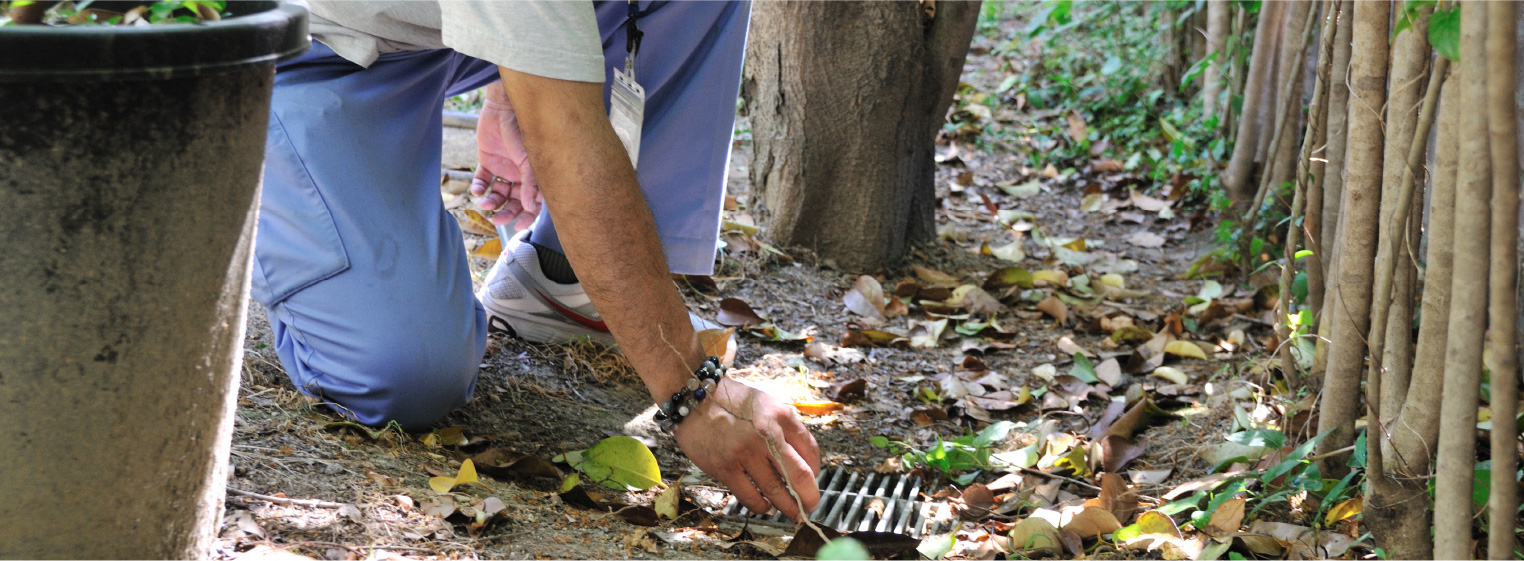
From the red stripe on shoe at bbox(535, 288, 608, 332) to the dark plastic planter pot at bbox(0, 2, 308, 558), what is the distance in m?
1.11

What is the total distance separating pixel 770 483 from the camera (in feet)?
4.51

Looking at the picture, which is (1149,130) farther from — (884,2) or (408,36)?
(408,36)

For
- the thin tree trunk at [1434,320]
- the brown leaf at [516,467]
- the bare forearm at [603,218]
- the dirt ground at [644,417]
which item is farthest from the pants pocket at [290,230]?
the thin tree trunk at [1434,320]

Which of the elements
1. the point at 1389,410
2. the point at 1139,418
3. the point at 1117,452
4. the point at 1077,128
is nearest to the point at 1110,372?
the point at 1139,418

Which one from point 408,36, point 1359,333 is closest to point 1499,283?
point 1359,333

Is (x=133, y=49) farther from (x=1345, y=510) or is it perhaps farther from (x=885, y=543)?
(x=1345, y=510)

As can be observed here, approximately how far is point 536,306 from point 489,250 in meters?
0.47

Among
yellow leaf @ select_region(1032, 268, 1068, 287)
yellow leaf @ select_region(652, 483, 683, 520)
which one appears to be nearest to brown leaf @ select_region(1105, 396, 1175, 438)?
yellow leaf @ select_region(652, 483, 683, 520)

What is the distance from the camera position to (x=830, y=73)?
99.2 inches

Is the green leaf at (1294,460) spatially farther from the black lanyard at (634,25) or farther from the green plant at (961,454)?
the black lanyard at (634,25)

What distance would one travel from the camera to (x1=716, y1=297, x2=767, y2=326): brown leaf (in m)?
2.32

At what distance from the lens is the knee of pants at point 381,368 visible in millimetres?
1601

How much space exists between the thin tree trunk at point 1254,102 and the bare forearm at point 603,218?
1.97m

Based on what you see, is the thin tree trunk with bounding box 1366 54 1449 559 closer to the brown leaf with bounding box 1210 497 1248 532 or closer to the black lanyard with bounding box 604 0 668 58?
the brown leaf with bounding box 1210 497 1248 532
